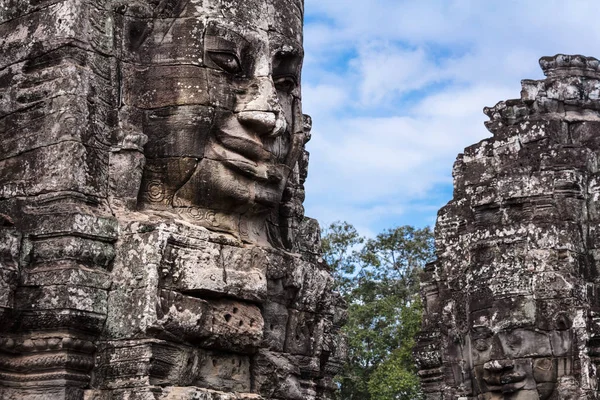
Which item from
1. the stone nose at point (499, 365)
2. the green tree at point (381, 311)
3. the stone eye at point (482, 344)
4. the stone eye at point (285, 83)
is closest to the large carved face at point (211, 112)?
the stone eye at point (285, 83)

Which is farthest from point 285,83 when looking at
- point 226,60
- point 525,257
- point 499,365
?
point 525,257

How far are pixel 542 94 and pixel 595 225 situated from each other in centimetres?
234

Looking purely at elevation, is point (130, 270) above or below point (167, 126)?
below

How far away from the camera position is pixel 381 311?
3331 centimetres

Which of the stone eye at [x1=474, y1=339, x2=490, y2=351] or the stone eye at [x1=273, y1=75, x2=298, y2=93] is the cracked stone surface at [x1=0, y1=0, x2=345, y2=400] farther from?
the stone eye at [x1=474, y1=339, x2=490, y2=351]

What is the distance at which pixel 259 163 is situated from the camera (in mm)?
8305

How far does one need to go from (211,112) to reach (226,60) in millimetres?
431

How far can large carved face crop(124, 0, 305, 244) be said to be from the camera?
8055 millimetres

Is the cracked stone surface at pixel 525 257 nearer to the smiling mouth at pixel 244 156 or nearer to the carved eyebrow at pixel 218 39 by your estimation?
the smiling mouth at pixel 244 156

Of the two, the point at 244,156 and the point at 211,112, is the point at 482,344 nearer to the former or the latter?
the point at 244,156

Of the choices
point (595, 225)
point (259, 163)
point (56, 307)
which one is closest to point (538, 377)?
point (595, 225)

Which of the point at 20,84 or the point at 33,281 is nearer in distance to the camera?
the point at 33,281

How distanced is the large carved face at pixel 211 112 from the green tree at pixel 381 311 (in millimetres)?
21674

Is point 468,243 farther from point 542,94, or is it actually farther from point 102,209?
point 102,209
